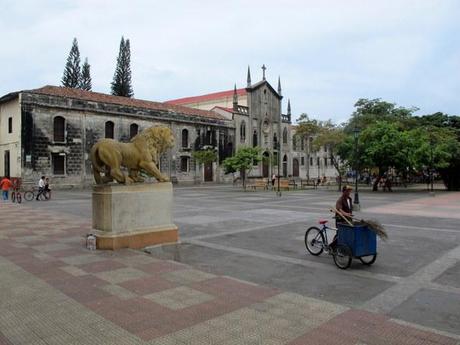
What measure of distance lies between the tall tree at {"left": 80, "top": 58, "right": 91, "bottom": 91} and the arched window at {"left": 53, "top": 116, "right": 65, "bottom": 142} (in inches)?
843

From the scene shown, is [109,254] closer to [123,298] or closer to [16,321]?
[123,298]

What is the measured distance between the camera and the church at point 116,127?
31641mm

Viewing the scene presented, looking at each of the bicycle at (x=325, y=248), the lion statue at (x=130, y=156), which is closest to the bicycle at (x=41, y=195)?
the lion statue at (x=130, y=156)

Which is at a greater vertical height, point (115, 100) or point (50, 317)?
point (115, 100)

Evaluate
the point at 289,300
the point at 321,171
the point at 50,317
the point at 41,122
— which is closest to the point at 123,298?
the point at 50,317

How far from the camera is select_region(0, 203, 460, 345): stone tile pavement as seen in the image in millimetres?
4145

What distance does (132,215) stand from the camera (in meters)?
8.62

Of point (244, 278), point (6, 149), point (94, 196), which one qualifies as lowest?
point (244, 278)

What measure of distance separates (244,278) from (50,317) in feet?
10.8

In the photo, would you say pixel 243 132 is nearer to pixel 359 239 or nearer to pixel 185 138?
pixel 185 138

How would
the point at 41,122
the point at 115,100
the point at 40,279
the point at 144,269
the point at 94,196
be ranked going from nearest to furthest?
the point at 40,279, the point at 144,269, the point at 94,196, the point at 41,122, the point at 115,100

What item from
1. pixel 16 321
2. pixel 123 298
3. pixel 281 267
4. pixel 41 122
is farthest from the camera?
pixel 41 122

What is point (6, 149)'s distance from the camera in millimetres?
33281

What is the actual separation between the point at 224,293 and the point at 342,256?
300 cm
